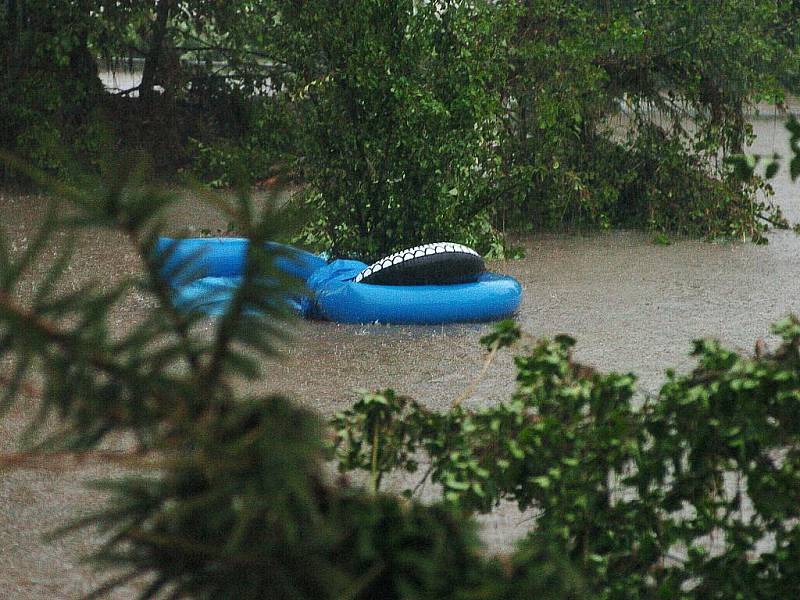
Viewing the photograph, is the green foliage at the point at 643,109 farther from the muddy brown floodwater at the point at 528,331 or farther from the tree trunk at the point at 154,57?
the tree trunk at the point at 154,57

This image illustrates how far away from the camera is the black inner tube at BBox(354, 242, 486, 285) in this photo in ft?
26.8

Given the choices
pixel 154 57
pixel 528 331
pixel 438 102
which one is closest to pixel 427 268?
pixel 528 331

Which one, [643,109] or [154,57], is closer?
[643,109]

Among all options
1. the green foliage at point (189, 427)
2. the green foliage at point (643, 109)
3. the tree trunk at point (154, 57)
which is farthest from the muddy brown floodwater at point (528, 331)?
the tree trunk at point (154, 57)

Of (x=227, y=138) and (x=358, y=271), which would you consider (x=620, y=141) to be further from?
(x=227, y=138)

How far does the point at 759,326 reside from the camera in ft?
25.3

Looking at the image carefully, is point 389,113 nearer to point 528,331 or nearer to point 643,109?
point 528,331

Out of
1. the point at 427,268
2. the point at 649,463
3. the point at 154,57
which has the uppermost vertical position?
the point at 154,57

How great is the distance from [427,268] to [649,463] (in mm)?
5662

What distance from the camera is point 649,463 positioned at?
2.54m

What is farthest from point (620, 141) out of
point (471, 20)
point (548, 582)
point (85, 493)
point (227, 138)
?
point (548, 582)

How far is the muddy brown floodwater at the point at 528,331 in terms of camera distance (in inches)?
164

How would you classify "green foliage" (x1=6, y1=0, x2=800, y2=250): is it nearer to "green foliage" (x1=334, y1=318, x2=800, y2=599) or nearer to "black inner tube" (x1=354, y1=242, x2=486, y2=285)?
"black inner tube" (x1=354, y1=242, x2=486, y2=285)

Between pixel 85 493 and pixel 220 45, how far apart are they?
1163cm
